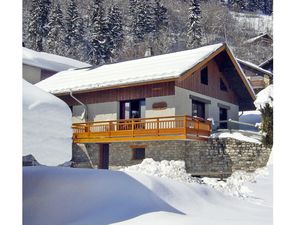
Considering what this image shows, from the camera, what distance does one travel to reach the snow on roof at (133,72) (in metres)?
15.0

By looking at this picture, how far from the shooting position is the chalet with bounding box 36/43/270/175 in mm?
14766

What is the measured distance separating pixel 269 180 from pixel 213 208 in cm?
455

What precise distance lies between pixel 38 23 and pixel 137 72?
7.58m

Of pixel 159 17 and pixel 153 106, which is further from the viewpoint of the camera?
pixel 159 17

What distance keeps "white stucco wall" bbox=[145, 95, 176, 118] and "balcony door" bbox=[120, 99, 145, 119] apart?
12.2 inches

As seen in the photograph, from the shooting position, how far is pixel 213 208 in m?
7.27

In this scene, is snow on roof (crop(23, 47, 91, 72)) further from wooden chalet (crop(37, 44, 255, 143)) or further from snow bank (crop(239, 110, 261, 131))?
snow bank (crop(239, 110, 261, 131))

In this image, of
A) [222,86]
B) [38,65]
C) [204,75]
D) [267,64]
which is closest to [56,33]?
[38,65]

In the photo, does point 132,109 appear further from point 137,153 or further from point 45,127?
point 45,127

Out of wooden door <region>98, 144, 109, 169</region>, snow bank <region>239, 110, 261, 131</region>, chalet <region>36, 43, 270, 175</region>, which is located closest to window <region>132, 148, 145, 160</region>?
chalet <region>36, 43, 270, 175</region>

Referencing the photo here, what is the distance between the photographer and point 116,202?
6219 mm

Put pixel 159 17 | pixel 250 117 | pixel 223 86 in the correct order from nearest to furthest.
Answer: pixel 159 17, pixel 223 86, pixel 250 117

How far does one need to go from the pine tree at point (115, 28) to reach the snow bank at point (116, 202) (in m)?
10.8
